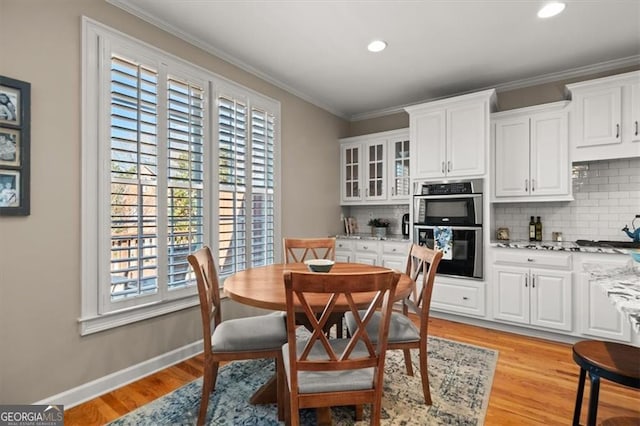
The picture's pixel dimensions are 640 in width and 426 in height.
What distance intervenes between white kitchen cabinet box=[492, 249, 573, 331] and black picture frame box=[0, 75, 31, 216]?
12.8ft

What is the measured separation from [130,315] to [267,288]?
1224 millimetres

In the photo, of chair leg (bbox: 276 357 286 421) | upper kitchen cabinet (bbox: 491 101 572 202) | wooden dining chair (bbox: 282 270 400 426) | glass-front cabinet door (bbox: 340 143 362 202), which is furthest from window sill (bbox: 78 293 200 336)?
upper kitchen cabinet (bbox: 491 101 572 202)

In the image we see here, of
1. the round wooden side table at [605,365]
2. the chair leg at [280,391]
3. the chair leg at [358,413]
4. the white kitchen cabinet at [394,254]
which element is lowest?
the chair leg at [358,413]

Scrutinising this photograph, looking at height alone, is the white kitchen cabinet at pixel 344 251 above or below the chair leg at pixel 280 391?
above

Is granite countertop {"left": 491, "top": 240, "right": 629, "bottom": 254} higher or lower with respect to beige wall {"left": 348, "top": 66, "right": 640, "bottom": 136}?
lower

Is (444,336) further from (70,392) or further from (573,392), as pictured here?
(70,392)

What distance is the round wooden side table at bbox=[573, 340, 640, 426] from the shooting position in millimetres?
1276

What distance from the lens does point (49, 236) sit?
6.33 feet

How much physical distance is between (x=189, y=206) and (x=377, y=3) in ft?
7.05

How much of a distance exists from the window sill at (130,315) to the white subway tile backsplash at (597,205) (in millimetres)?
3782

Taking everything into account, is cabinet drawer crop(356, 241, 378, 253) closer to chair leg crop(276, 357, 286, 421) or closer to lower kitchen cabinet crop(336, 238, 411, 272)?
lower kitchen cabinet crop(336, 238, 411, 272)

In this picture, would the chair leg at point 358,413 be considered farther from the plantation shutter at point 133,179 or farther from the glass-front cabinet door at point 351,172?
the glass-front cabinet door at point 351,172

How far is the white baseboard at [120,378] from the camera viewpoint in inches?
78.3

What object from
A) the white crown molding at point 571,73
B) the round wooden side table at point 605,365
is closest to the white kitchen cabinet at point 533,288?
the round wooden side table at point 605,365
